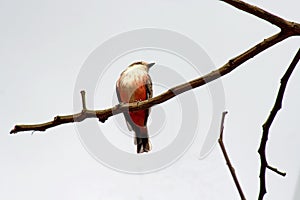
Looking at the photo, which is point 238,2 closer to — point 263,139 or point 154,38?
point 263,139

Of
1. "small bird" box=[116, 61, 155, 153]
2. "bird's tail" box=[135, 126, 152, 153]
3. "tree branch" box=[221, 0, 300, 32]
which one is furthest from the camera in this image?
"small bird" box=[116, 61, 155, 153]

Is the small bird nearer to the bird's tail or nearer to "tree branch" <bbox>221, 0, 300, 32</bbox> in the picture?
the bird's tail

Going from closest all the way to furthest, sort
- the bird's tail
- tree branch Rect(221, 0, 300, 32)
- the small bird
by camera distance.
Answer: tree branch Rect(221, 0, 300, 32) < the bird's tail < the small bird

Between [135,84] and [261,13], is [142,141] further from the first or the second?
[261,13]

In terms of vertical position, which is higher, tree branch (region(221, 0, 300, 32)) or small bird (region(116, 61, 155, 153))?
small bird (region(116, 61, 155, 153))

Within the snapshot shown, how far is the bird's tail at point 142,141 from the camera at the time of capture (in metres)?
0.39

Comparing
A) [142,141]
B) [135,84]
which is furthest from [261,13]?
[135,84]

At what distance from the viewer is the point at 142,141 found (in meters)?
0.41

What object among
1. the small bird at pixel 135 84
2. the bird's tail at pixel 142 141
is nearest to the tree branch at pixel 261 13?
the bird's tail at pixel 142 141

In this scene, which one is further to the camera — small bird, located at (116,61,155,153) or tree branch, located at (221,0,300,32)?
small bird, located at (116,61,155,153)

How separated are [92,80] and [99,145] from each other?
80 mm

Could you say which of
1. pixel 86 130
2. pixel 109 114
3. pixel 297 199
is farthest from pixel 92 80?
pixel 297 199

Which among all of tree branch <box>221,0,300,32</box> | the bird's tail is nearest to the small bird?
the bird's tail

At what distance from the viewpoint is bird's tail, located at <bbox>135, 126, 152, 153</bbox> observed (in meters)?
0.39
